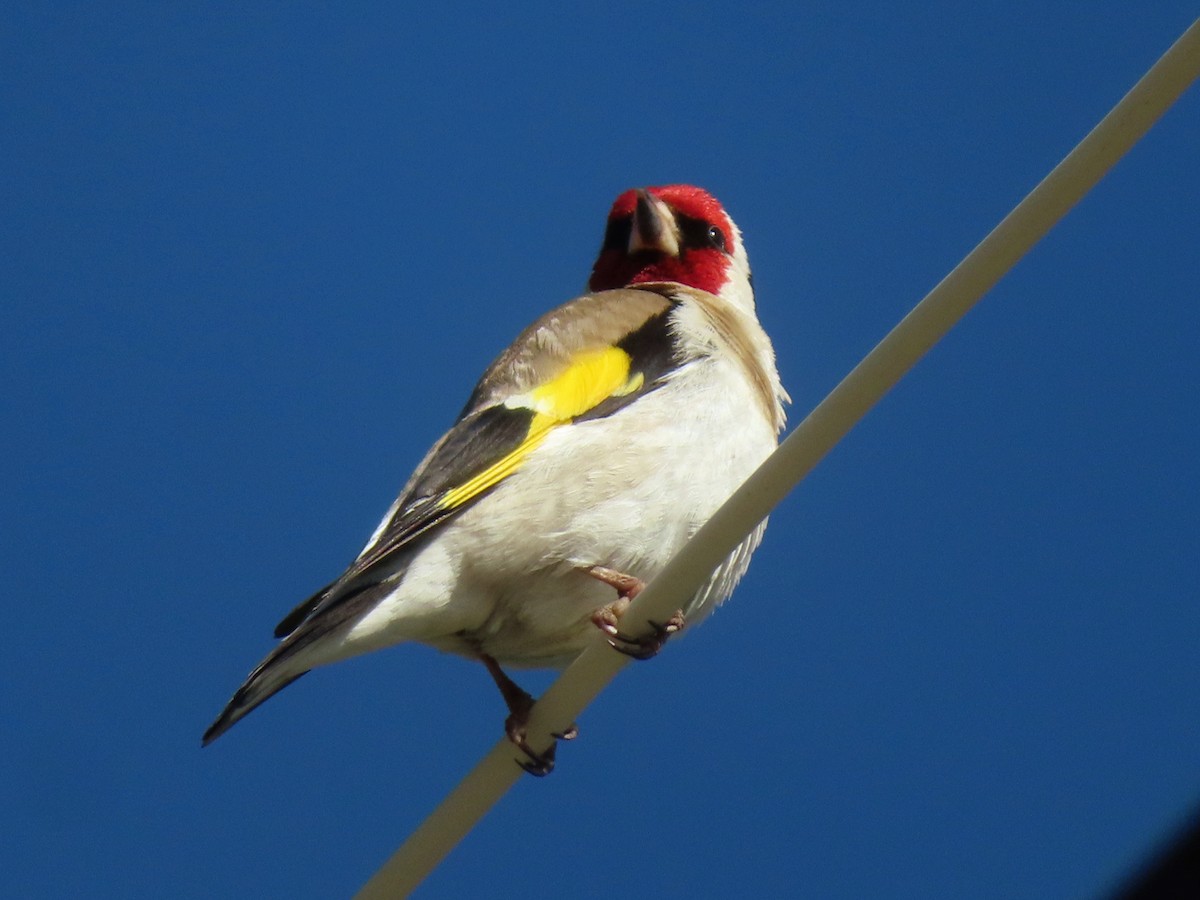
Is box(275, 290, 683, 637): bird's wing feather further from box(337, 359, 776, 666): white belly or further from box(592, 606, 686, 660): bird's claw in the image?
box(592, 606, 686, 660): bird's claw

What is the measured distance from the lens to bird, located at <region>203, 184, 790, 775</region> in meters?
3.61

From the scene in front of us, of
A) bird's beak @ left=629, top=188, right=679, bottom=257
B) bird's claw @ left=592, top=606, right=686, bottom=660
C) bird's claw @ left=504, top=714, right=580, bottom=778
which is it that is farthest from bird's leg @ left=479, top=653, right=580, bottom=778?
bird's beak @ left=629, top=188, right=679, bottom=257

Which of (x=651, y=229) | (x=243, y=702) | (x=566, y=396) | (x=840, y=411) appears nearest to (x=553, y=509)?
(x=566, y=396)

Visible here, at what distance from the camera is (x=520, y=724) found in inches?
152

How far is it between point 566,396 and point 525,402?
121mm

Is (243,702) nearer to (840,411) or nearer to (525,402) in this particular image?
(525,402)

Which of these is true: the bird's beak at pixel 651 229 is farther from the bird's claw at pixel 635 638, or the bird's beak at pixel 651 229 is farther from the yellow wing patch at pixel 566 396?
the bird's claw at pixel 635 638

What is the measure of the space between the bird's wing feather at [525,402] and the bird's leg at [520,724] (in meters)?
0.53

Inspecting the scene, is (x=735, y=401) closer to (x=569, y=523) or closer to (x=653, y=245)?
(x=569, y=523)

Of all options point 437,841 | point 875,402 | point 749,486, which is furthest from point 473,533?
point 875,402

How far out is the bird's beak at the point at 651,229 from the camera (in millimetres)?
5512

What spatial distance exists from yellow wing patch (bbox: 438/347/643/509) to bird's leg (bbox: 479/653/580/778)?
616mm

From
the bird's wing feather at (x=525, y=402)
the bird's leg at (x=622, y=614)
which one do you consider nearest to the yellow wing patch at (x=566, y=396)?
the bird's wing feather at (x=525, y=402)

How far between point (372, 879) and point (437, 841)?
0.14 m
